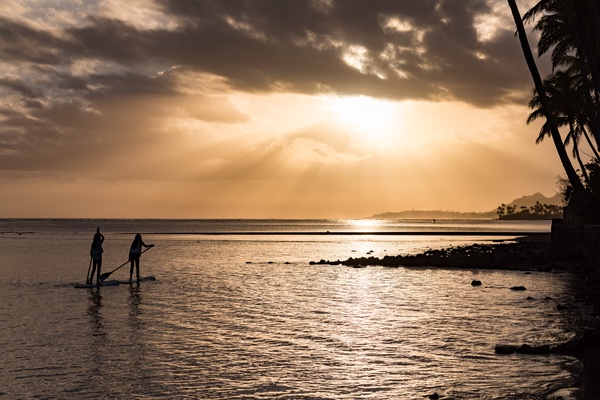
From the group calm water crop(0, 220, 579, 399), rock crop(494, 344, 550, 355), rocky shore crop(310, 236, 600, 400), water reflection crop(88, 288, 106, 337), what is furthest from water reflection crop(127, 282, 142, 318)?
rocky shore crop(310, 236, 600, 400)

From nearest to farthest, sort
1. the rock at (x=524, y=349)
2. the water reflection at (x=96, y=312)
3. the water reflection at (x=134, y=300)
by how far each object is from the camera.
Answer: the rock at (x=524, y=349) → the water reflection at (x=96, y=312) → the water reflection at (x=134, y=300)

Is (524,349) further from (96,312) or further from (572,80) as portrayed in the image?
(572,80)

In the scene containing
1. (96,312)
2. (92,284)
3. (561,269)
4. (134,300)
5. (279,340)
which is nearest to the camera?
(279,340)

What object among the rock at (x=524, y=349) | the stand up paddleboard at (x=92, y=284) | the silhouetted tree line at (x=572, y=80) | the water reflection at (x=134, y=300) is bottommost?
the water reflection at (x=134, y=300)

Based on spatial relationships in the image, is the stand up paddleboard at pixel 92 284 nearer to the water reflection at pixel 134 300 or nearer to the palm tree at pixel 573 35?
the water reflection at pixel 134 300

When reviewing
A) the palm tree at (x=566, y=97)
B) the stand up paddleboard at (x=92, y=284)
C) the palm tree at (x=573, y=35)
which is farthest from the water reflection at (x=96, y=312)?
the palm tree at (x=566, y=97)

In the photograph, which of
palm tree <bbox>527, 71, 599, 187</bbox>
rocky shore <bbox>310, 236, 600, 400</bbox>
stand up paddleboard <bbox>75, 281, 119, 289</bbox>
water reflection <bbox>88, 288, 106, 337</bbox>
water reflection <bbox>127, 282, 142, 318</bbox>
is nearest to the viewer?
rocky shore <bbox>310, 236, 600, 400</bbox>

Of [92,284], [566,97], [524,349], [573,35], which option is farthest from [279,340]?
[566,97]

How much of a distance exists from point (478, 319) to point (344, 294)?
8.92 m

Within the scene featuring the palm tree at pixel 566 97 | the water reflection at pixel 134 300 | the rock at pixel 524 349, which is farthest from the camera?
the palm tree at pixel 566 97

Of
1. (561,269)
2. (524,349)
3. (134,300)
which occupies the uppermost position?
(561,269)

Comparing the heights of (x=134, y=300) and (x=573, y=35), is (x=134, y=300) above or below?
below

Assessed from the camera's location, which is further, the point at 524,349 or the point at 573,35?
the point at 573,35

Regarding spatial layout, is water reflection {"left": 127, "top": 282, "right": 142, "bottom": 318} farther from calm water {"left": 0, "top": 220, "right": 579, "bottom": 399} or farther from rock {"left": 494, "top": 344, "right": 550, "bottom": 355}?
rock {"left": 494, "top": 344, "right": 550, "bottom": 355}
